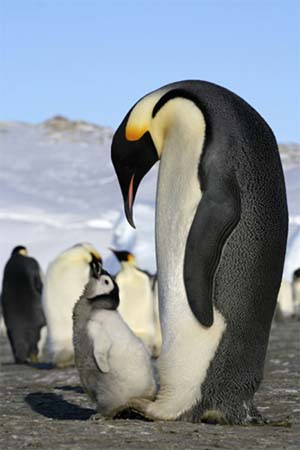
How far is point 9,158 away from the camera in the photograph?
49.4m

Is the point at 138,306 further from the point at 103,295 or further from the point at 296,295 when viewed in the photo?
the point at 296,295

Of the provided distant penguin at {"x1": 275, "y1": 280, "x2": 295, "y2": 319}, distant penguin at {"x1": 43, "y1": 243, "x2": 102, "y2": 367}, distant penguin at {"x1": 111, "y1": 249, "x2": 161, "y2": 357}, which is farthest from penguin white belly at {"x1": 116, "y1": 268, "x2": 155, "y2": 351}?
distant penguin at {"x1": 275, "y1": 280, "x2": 295, "y2": 319}

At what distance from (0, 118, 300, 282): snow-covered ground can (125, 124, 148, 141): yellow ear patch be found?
19.2 meters

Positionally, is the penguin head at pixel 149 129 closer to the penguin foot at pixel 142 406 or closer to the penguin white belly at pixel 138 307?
the penguin foot at pixel 142 406

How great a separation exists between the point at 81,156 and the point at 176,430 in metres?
46.5

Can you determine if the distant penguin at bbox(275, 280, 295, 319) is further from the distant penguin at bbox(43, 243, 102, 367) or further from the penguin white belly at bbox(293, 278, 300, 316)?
the distant penguin at bbox(43, 243, 102, 367)

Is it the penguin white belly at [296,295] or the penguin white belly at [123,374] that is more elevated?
the penguin white belly at [123,374]

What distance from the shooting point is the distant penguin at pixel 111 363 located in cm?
437

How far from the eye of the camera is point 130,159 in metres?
4.55

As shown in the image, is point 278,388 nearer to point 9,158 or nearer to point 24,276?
point 24,276

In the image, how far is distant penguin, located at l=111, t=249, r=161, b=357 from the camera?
979 centimetres

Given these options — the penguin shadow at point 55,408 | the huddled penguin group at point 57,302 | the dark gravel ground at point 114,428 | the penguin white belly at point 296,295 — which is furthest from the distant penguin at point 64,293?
the penguin white belly at point 296,295

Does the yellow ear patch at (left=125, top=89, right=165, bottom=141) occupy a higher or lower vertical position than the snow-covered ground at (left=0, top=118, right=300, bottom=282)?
higher

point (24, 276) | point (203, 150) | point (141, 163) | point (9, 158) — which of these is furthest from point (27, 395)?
point (9, 158)
